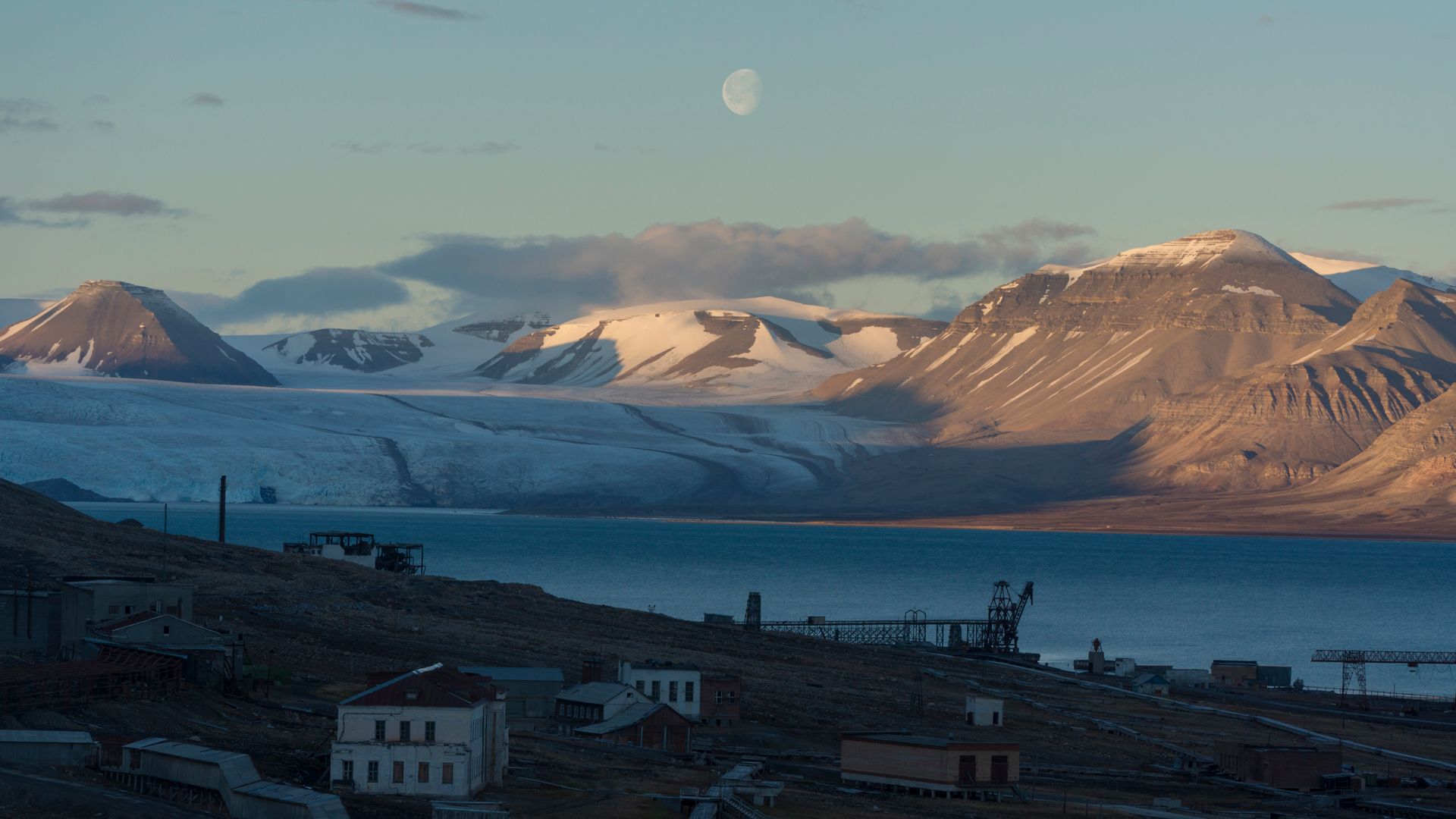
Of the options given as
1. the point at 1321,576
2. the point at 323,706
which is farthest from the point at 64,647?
the point at 1321,576

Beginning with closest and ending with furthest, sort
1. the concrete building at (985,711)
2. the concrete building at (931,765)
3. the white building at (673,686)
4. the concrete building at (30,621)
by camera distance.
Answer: the concrete building at (931,765)
the concrete building at (30,621)
the white building at (673,686)
the concrete building at (985,711)

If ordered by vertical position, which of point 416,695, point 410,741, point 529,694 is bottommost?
point 529,694

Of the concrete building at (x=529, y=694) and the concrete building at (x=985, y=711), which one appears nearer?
the concrete building at (x=529, y=694)

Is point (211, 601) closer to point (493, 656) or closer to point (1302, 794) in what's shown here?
point (493, 656)

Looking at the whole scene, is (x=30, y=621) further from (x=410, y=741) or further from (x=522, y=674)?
(x=410, y=741)

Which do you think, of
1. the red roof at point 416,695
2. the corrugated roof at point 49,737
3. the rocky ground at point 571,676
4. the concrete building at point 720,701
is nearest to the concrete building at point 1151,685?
the rocky ground at point 571,676

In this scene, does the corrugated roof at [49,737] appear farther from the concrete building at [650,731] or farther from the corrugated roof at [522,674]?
the corrugated roof at [522,674]

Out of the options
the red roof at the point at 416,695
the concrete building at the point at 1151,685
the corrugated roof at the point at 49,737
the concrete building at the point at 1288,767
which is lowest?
the concrete building at the point at 1288,767

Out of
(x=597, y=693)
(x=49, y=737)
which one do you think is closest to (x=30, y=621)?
(x=597, y=693)

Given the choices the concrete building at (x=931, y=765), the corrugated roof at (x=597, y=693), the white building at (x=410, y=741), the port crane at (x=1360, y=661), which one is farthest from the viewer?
the port crane at (x=1360, y=661)
